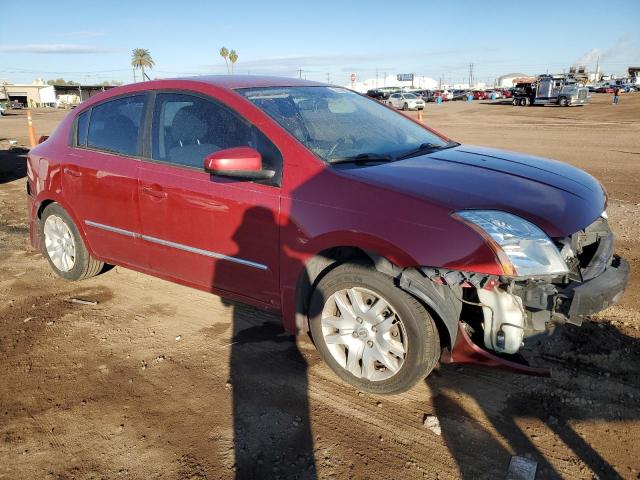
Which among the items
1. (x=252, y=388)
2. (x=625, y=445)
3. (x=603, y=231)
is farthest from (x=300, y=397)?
(x=603, y=231)

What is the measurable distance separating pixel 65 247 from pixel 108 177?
1.14 m

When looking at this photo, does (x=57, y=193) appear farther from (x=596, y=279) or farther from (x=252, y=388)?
(x=596, y=279)

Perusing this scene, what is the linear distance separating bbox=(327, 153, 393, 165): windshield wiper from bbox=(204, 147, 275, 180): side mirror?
1.25ft

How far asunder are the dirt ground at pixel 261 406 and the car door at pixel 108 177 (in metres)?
0.57

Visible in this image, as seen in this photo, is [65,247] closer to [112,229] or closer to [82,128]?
[112,229]

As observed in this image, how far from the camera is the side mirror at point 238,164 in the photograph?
2.99 metres

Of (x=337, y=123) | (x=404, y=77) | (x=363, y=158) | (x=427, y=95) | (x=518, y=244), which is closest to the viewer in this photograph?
(x=518, y=244)

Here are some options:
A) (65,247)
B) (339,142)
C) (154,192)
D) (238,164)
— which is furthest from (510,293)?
(65,247)

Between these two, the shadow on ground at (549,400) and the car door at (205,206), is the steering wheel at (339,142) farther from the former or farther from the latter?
the shadow on ground at (549,400)

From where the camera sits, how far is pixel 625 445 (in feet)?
8.18

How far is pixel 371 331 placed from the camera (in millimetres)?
2887

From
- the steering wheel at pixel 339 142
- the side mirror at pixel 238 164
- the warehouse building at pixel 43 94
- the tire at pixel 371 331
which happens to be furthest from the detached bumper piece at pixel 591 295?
the warehouse building at pixel 43 94

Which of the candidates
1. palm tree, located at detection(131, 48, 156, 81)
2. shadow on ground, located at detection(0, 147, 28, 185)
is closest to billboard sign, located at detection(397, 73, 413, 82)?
palm tree, located at detection(131, 48, 156, 81)

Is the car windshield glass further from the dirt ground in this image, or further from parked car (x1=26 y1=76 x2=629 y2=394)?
the dirt ground
